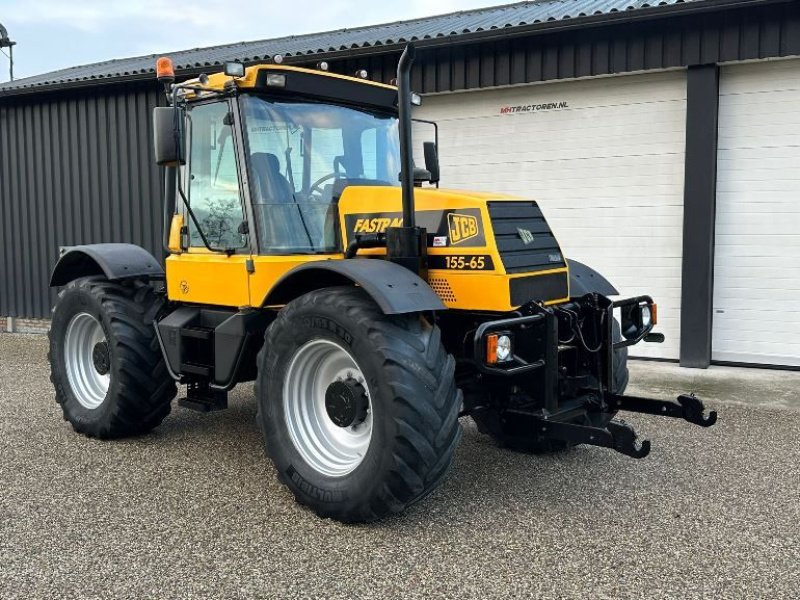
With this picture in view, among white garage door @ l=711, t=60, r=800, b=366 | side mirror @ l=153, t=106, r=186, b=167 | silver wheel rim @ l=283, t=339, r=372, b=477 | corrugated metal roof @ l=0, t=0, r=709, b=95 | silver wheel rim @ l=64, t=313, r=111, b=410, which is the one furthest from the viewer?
corrugated metal roof @ l=0, t=0, r=709, b=95

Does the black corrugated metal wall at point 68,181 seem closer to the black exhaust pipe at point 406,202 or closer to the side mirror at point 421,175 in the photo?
the side mirror at point 421,175

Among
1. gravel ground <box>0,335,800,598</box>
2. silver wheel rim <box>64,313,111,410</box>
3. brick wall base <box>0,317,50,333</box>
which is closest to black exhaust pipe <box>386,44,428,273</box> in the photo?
gravel ground <box>0,335,800,598</box>

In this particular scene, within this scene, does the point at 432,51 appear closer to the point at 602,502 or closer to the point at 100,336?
the point at 100,336

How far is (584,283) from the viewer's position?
5230 millimetres

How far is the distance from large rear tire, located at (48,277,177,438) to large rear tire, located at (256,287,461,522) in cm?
145

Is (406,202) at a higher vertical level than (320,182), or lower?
lower

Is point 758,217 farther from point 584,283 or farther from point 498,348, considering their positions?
point 498,348

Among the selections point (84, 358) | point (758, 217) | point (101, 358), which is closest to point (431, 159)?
point (101, 358)

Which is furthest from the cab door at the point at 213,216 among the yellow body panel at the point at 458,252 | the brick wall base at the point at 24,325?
the brick wall base at the point at 24,325

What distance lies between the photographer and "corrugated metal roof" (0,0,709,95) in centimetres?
872

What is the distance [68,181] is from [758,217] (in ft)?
30.4

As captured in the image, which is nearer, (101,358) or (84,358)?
(101,358)

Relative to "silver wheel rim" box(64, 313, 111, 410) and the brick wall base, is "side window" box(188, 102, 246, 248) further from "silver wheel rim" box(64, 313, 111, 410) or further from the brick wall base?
the brick wall base

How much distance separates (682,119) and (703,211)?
103 centimetres
